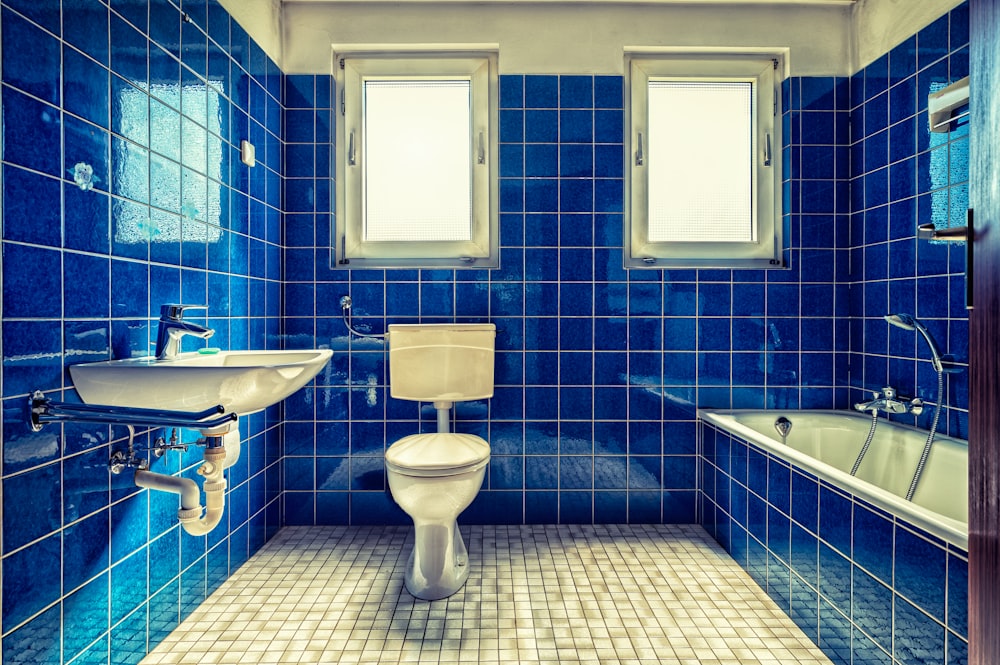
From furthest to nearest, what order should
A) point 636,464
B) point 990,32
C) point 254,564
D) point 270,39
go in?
point 636,464 < point 270,39 < point 254,564 < point 990,32

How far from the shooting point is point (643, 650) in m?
1.48

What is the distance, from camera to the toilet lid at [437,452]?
1.69 meters

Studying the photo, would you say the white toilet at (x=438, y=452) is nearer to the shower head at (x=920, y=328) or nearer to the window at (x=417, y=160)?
the window at (x=417, y=160)

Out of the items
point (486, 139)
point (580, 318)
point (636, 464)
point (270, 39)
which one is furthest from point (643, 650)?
point (270, 39)

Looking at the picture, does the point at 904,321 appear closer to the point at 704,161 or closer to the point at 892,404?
the point at 892,404

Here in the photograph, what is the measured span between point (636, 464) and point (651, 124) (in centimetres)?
152

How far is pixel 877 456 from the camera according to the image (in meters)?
2.07

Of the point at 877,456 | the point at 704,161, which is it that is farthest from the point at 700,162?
the point at 877,456

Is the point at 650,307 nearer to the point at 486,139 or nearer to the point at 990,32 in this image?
the point at 486,139

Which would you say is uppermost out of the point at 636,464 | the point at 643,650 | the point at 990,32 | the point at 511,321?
the point at 990,32

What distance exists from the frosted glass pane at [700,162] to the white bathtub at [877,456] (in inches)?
32.9

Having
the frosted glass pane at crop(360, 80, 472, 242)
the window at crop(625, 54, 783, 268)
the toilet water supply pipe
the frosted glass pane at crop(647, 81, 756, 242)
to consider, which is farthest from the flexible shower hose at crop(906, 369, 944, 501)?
the toilet water supply pipe

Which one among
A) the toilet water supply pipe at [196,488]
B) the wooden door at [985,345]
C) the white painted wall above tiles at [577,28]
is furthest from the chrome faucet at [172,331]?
the wooden door at [985,345]

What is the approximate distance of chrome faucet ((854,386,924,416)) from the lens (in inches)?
77.0
